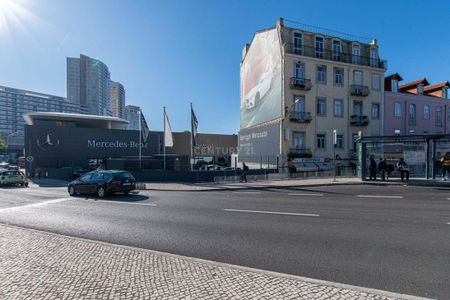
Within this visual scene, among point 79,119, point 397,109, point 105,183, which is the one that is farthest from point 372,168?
point 79,119

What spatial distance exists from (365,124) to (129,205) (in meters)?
30.8

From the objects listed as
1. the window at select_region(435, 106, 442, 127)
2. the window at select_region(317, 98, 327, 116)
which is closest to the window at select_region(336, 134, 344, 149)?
the window at select_region(317, 98, 327, 116)

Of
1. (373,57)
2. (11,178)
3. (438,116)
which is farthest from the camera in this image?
(438,116)

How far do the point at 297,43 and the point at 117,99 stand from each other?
2340 inches

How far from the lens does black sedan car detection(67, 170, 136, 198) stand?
16.0m

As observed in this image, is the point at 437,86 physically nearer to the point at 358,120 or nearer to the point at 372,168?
the point at 358,120

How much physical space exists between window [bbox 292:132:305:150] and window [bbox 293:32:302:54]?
884cm

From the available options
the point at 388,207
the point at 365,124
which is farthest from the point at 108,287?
the point at 365,124

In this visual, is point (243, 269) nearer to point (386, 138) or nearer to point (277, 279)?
point (277, 279)

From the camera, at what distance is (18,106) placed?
8769 cm

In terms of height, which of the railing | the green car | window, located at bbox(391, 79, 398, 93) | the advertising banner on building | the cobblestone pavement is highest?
the railing

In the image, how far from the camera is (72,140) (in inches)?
1687

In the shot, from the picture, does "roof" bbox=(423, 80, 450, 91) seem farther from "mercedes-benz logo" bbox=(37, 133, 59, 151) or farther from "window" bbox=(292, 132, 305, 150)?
"mercedes-benz logo" bbox=(37, 133, 59, 151)

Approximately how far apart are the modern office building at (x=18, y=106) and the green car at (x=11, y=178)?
6253cm
